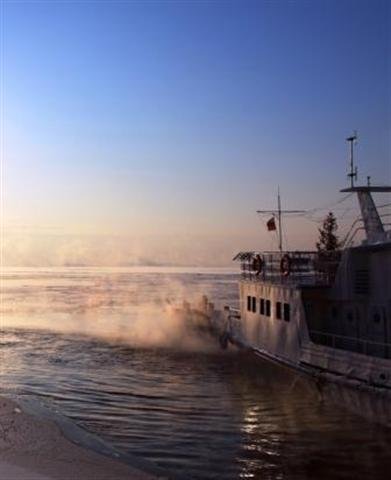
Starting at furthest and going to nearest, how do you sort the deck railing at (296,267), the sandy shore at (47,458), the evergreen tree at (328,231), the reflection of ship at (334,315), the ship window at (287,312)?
the evergreen tree at (328,231)
the ship window at (287,312)
the deck railing at (296,267)
the reflection of ship at (334,315)
the sandy shore at (47,458)

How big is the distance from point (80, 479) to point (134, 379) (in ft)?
57.9

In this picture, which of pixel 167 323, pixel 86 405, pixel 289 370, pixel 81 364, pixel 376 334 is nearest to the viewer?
pixel 86 405

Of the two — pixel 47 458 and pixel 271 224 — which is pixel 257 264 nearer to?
pixel 271 224

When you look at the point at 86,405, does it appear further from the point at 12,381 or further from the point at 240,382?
the point at 240,382

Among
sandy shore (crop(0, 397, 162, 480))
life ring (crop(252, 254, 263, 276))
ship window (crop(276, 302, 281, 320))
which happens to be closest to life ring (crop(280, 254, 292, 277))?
ship window (crop(276, 302, 281, 320))

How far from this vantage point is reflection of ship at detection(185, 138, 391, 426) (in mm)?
20406

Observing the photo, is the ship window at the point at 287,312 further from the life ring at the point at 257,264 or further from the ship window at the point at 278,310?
the life ring at the point at 257,264

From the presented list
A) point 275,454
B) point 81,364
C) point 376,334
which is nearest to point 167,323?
point 81,364

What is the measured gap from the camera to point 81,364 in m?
32.6

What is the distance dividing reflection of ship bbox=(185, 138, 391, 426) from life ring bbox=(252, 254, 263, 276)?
0.15 feet

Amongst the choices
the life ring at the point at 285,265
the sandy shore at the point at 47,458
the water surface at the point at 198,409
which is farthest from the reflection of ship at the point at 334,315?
the sandy shore at the point at 47,458

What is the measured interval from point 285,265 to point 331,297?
305cm

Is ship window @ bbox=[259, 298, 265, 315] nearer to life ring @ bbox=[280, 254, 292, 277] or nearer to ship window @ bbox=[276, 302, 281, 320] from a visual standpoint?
ship window @ bbox=[276, 302, 281, 320]

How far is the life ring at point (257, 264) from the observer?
105 ft
